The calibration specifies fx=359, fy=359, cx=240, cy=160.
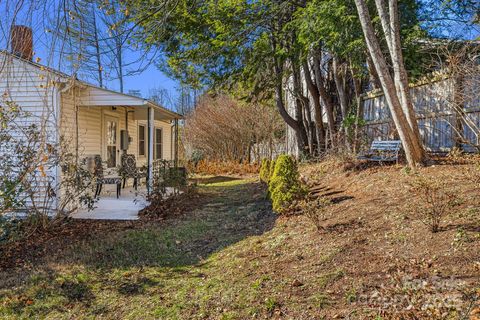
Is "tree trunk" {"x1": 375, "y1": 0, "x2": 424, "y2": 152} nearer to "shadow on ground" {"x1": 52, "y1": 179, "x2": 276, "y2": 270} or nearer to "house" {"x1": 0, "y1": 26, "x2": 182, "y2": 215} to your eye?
"shadow on ground" {"x1": 52, "y1": 179, "x2": 276, "y2": 270}

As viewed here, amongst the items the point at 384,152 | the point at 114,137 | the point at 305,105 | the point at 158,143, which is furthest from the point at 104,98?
the point at 305,105

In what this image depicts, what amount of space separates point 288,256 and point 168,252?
1868 mm

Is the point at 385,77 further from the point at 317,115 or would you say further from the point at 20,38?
the point at 317,115

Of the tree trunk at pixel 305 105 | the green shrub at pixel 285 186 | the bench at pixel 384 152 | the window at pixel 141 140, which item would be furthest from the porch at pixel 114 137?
the bench at pixel 384 152

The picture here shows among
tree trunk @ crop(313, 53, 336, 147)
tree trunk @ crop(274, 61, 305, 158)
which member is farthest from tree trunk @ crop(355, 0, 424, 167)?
tree trunk @ crop(274, 61, 305, 158)

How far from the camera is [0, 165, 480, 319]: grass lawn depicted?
9.00 ft

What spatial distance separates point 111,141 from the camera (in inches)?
415

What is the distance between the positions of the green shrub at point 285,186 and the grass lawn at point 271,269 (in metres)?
0.39

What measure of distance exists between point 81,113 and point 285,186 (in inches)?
217

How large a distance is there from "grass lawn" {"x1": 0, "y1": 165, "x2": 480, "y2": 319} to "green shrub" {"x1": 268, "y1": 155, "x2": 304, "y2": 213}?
15.2 inches

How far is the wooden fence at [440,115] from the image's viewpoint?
6.64m

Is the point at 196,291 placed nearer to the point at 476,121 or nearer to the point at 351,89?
the point at 476,121

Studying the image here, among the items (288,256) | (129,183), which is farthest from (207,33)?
(288,256)

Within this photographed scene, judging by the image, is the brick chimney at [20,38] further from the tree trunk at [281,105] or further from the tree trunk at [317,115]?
the tree trunk at [317,115]
